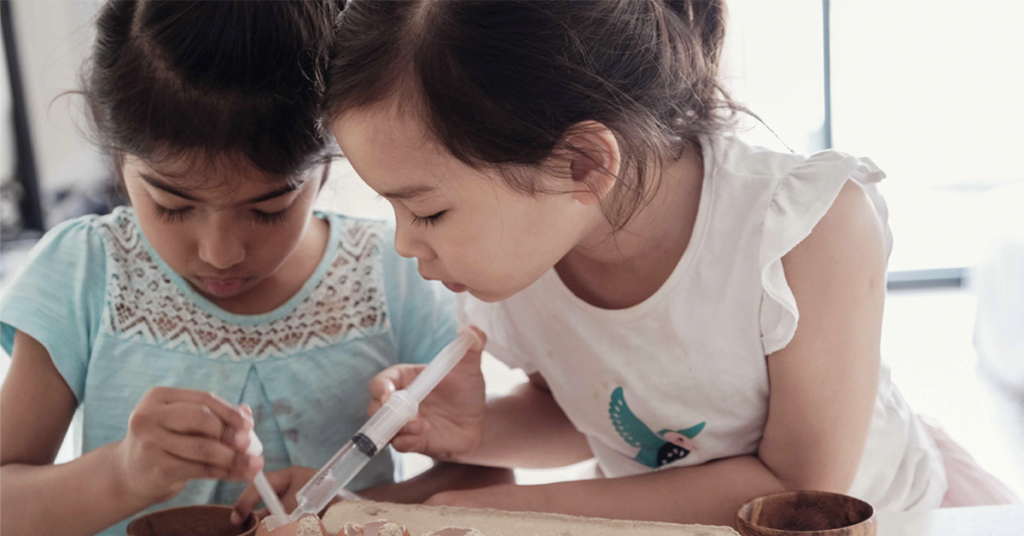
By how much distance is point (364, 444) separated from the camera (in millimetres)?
651

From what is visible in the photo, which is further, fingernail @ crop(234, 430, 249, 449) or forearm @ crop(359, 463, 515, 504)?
forearm @ crop(359, 463, 515, 504)

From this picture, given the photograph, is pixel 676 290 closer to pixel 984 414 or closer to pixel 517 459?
pixel 517 459

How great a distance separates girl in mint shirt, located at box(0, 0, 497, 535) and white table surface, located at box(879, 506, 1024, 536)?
0.42 meters

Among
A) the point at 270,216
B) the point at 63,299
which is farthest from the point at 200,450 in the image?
the point at 63,299

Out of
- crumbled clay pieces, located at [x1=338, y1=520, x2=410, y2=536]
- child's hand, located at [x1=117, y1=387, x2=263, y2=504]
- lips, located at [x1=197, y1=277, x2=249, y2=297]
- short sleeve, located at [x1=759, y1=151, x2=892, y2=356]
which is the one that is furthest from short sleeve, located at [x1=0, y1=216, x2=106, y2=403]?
short sleeve, located at [x1=759, y1=151, x2=892, y2=356]

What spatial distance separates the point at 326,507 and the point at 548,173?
0.30 meters

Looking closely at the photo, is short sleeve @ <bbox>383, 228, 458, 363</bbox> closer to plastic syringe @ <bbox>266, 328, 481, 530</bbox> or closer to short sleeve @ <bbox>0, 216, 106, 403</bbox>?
plastic syringe @ <bbox>266, 328, 481, 530</bbox>

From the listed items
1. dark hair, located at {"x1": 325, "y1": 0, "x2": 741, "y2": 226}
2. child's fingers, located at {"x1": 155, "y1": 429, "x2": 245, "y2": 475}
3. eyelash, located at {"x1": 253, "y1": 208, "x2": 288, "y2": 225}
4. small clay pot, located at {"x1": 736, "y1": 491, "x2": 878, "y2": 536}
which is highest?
dark hair, located at {"x1": 325, "y1": 0, "x2": 741, "y2": 226}

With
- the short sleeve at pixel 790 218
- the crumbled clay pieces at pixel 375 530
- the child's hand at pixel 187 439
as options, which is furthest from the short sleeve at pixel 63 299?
the short sleeve at pixel 790 218

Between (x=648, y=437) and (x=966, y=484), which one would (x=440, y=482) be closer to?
(x=648, y=437)

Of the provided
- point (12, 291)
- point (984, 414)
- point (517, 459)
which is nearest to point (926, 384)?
point (984, 414)

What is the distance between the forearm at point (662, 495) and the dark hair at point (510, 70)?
233 millimetres

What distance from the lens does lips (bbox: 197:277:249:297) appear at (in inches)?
31.1

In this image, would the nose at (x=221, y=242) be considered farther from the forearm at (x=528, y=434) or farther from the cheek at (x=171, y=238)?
the forearm at (x=528, y=434)
